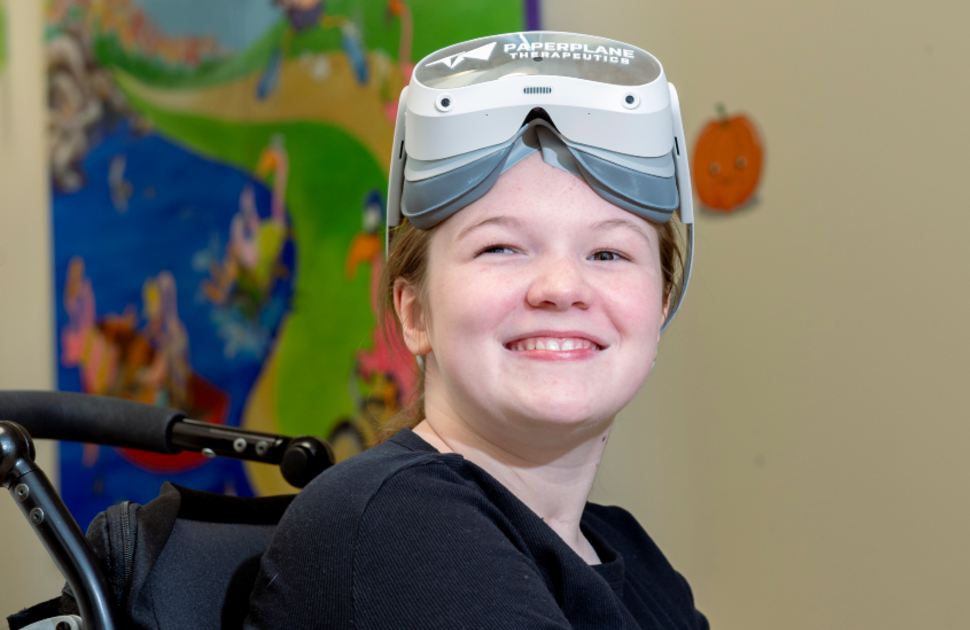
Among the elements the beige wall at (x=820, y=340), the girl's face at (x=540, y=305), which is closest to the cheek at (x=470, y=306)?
the girl's face at (x=540, y=305)

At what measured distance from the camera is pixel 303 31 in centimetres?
303

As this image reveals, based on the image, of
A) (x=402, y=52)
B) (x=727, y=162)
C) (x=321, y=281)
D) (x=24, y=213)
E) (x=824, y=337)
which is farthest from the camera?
(x=24, y=213)

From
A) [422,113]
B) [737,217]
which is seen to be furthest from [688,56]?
[422,113]

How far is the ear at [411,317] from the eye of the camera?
970mm

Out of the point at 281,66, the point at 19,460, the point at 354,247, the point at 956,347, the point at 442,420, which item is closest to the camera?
the point at 19,460

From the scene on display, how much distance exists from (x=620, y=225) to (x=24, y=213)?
284cm

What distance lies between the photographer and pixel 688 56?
1.91m

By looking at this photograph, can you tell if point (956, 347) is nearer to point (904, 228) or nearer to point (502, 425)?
point (904, 228)

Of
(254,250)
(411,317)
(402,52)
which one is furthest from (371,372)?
(411,317)

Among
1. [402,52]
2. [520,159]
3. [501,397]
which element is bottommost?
[501,397]

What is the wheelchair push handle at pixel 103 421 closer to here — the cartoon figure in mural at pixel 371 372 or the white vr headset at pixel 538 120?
the white vr headset at pixel 538 120

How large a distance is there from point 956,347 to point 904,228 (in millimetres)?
213

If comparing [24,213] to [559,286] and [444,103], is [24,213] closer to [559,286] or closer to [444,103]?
[444,103]

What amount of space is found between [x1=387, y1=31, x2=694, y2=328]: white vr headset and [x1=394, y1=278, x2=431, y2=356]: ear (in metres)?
0.09
